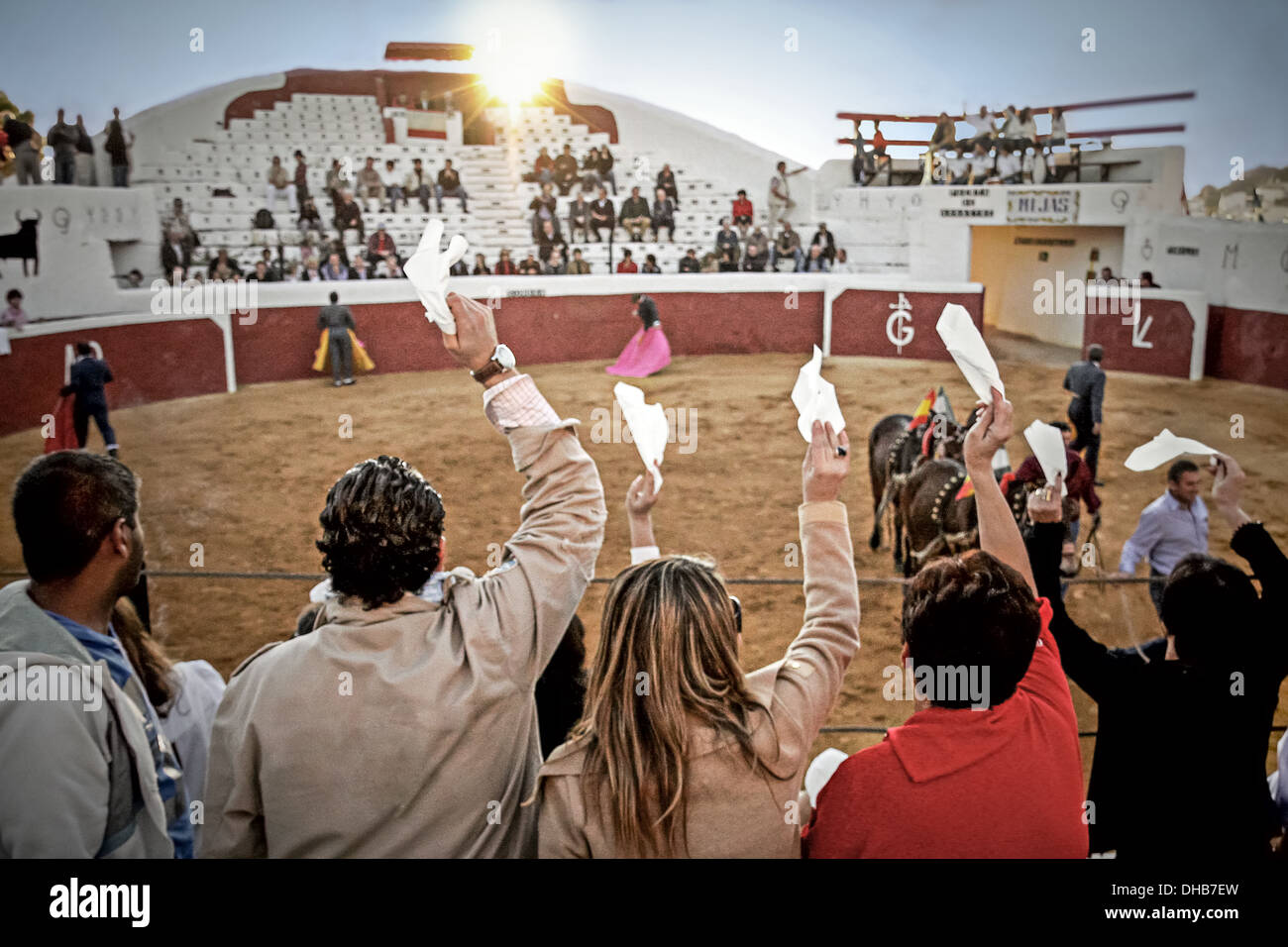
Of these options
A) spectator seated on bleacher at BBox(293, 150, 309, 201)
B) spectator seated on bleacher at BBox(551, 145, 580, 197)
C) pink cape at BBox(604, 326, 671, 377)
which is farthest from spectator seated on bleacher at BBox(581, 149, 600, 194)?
pink cape at BBox(604, 326, 671, 377)

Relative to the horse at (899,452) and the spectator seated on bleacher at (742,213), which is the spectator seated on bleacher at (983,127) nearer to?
the spectator seated on bleacher at (742,213)

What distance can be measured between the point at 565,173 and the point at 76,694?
65.3 feet

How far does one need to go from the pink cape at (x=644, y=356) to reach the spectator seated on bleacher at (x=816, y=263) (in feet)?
12.2

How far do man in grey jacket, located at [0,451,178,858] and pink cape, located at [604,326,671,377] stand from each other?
13.8m

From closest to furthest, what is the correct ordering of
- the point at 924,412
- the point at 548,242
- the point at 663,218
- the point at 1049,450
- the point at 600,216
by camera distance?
the point at 1049,450 < the point at 924,412 < the point at 548,242 < the point at 600,216 < the point at 663,218

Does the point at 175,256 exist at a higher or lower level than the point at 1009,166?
lower

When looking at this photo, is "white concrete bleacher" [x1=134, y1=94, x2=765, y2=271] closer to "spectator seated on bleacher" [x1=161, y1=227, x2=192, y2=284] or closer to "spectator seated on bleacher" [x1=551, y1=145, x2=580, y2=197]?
"spectator seated on bleacher" [x1=551, y1=145, x2=580, y2=197]

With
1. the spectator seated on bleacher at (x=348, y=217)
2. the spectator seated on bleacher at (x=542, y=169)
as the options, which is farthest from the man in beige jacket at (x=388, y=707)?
the spectator seated on bleacher at (x=542, y=169)

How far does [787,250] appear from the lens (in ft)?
60.5

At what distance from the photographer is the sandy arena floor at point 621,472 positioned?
6.16 metres

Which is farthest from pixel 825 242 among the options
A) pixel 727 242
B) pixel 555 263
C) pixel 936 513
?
pixel 936 513

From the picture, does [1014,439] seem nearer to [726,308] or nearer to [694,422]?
[694,422]

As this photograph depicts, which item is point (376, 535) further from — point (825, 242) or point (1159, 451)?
point (825, 242)

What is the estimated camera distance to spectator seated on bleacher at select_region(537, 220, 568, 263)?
58.1 ft
